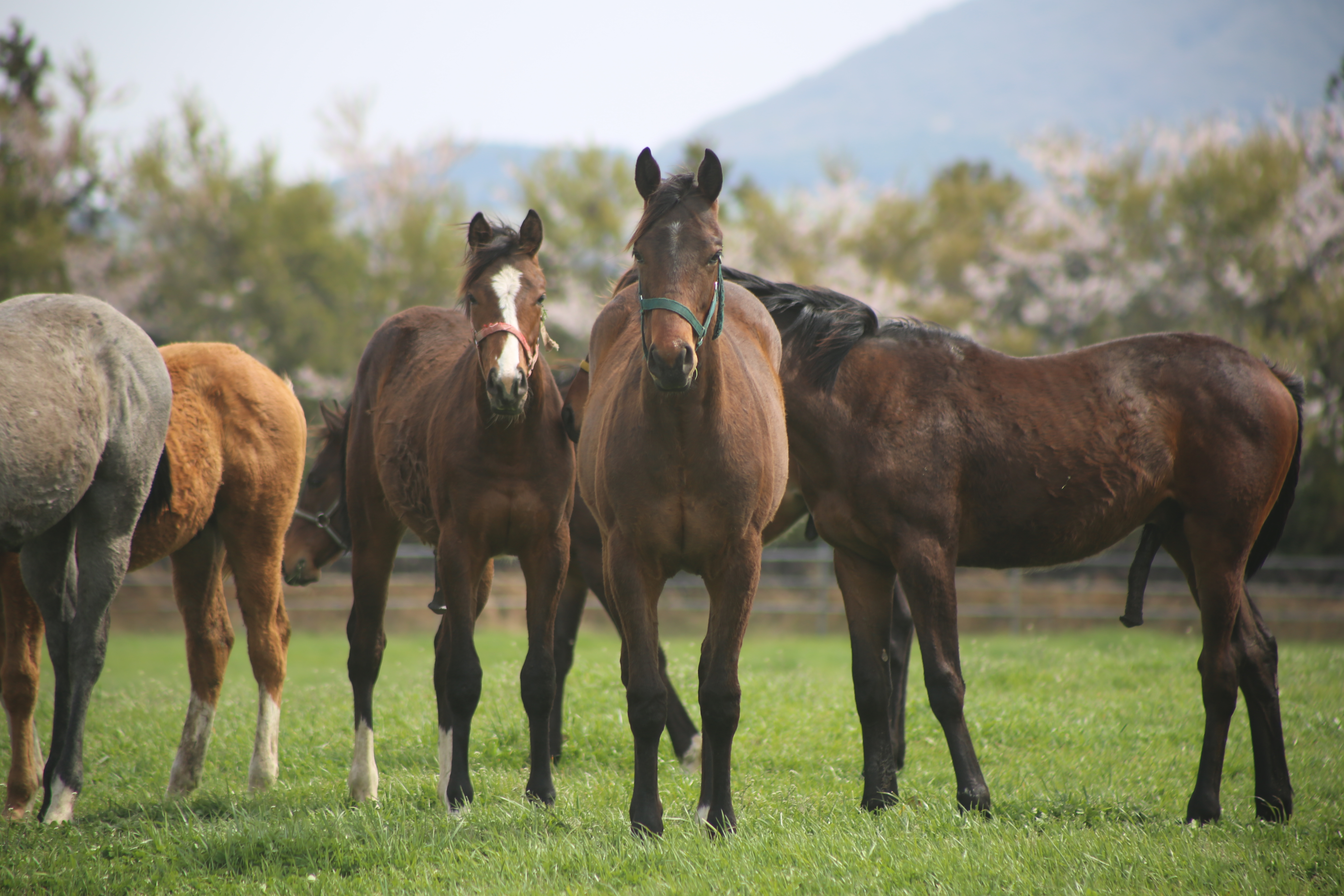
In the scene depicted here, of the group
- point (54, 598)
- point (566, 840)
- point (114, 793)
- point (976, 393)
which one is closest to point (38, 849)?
point (54, 598)

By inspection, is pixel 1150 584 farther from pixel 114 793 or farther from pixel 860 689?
pixel 114 793

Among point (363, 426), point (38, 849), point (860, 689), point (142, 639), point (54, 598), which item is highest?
point (363, 426)

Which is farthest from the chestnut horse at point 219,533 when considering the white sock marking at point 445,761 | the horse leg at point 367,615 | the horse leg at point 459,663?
the horse leg at point 459,663

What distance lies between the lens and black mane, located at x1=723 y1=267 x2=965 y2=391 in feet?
15.6

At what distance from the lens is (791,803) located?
466 cm

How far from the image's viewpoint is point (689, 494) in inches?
148

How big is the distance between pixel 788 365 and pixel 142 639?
44.8 feet

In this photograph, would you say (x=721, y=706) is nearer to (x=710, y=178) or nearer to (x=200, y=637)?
(x=710, y=178)

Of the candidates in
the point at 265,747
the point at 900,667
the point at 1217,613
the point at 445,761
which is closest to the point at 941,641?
the point at 1217,613

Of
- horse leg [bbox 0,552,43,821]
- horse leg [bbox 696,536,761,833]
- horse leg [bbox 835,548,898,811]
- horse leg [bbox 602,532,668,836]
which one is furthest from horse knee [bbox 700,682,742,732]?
horse leg [bbox 0,552,43,821]

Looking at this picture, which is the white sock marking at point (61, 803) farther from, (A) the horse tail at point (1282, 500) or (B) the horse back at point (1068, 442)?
(A) the horse tail at point (1282, 500)

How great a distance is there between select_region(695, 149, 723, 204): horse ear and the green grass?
7.99ft

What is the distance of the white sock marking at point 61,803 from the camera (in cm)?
401

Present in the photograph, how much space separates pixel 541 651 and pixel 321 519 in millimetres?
3553
